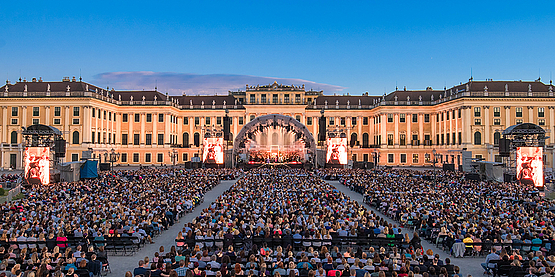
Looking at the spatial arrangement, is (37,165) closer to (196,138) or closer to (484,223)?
(484,223)

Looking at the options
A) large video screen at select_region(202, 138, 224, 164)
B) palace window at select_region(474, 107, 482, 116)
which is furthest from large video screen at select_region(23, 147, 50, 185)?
palace window at select_region(474, 107, 482, 116)

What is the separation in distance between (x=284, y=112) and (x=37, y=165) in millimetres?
51917

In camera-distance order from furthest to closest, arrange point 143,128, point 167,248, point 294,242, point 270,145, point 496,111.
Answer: point 143,128
point 270,145
point 496,111
point 167,248
point 294,242

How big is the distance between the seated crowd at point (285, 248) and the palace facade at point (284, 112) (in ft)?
133

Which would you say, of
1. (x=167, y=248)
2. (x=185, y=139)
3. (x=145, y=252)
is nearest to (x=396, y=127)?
(x=185, y=139)

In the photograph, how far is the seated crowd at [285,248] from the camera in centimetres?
1023

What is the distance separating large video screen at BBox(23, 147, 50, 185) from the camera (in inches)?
1395

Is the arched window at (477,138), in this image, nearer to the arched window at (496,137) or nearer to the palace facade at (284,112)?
the palace facade at (284,112)

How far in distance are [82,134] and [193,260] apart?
62.5 m

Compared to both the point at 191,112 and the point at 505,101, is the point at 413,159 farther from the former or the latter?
the point at 191,112

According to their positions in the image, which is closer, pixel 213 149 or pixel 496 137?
pixel 213 149

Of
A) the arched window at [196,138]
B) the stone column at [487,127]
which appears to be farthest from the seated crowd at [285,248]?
the arched window at [196,138]

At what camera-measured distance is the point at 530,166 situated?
117 feet

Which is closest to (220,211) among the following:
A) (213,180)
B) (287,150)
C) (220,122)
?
(213,180)
